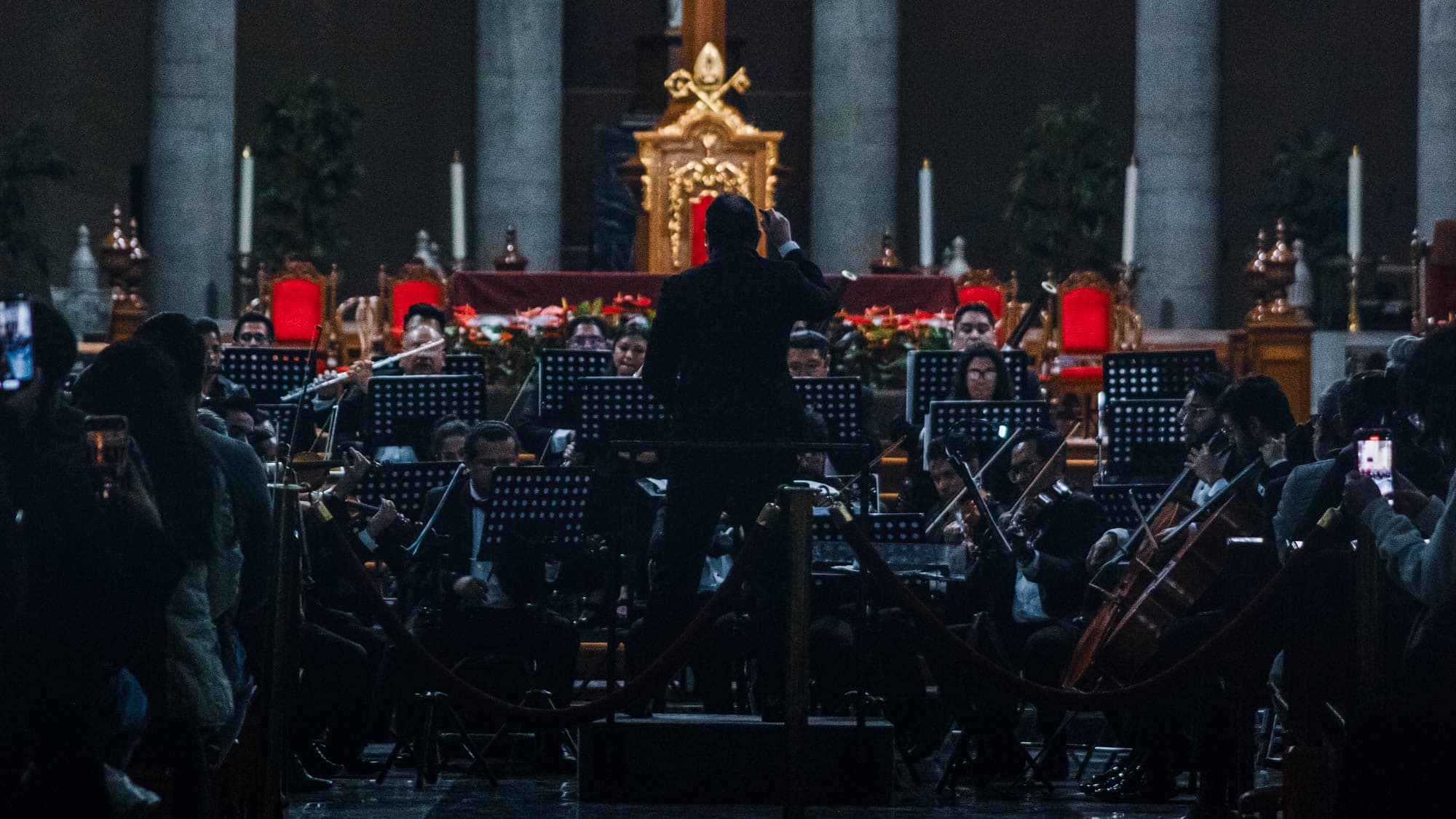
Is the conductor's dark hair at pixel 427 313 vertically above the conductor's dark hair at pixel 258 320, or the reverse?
the conductor's dark hair at pixel 427 313

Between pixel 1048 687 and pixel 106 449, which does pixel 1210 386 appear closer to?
pixel 1048 687

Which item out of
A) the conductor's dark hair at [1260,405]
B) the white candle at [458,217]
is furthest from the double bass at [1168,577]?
the white candle at [458,217]

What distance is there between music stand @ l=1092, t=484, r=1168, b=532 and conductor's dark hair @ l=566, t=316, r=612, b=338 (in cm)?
416

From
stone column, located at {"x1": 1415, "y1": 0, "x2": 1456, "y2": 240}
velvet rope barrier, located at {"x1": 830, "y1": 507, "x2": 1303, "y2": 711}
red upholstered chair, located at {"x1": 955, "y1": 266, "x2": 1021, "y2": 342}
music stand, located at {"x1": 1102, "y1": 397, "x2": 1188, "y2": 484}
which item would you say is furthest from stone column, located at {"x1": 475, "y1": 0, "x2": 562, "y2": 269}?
velvet rope barrier, located at {"x1": 830, "y1": 507, "x2": 1303, "y2": 711}

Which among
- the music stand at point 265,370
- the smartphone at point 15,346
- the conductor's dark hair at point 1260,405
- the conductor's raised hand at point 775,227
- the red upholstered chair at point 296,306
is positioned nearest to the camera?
the smartphone at point 15,346

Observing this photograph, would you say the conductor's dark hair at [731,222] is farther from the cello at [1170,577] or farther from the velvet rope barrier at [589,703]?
the cello at [1170,577]

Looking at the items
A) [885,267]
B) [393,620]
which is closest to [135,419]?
[393,620]

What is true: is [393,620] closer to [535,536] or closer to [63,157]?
[535,536]

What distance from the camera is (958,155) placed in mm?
26438

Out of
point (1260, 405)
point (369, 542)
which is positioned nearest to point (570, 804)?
point (369, 542)

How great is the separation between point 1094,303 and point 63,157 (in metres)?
13.9

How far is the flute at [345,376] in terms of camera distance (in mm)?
11328

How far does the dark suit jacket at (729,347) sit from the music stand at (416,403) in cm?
343

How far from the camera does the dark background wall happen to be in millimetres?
25547
